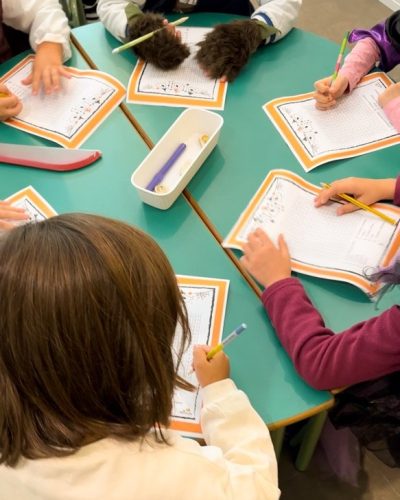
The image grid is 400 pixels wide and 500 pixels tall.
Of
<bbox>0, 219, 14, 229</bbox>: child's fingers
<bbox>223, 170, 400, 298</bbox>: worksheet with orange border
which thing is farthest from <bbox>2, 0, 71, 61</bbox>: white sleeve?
<bbox>223, 170, 400, 298</bbox>: worksheet with orange border

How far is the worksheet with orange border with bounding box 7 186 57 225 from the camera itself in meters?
0.97

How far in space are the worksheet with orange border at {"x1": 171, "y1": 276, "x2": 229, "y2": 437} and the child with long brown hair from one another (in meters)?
0.10

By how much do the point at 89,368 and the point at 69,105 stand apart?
76 centimetres

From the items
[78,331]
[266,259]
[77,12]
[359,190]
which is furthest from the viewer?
[77,12]

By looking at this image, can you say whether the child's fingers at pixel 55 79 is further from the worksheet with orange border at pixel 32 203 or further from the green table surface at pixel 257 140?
the worksheet with orange border at pixel 32 203

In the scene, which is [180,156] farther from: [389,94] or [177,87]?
[389,94]

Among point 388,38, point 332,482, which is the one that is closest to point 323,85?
point 388,38

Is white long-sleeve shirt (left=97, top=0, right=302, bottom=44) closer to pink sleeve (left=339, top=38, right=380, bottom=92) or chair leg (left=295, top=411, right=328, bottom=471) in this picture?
pink sleeve (left=339, top=38, right=380, bottom=92)

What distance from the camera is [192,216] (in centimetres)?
98

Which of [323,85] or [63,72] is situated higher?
[63,72]

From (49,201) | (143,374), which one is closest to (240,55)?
(49,201)

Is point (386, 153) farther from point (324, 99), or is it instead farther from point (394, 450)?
point (394, 450)

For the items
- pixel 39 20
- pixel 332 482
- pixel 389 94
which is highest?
pixel 39 20

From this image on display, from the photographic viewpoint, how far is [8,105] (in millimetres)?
1116
